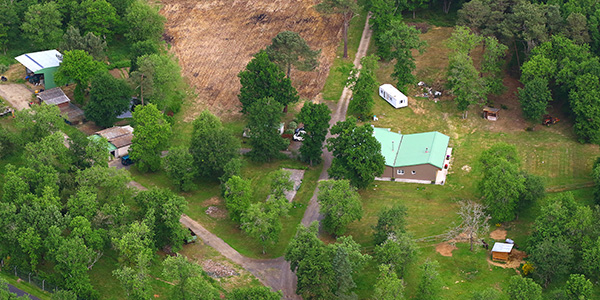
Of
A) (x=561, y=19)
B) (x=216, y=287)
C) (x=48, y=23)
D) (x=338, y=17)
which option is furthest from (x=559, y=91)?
(x=48, y=23)

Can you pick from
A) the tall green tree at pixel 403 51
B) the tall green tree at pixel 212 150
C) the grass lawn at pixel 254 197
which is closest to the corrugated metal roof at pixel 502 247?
the grass lawn at pixel 254 197

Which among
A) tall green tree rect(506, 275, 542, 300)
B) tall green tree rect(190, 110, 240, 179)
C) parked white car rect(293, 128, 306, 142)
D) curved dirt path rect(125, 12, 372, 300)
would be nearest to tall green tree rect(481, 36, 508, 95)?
curved dirt path rect(125, 12, 372, 300)

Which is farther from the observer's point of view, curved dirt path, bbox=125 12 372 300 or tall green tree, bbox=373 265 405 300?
curved dirt path, bbox=125 12 372 300

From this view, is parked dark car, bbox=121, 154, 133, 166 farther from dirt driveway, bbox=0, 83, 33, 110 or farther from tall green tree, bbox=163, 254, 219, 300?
tall green tree, bbox=163, 254, 219, 300

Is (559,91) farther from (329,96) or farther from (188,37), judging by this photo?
(188,37)

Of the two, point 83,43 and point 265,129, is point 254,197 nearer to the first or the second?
point 265,129

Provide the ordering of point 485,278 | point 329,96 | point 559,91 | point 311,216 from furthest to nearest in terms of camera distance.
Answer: point 329,96 < point 559,91 < point 311,216 < point 485,278

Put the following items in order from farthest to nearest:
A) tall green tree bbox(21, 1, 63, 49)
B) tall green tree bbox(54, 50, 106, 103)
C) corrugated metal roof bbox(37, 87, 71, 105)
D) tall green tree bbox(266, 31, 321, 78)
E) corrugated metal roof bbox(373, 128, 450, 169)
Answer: tall green tree bbox(21, 1, 63, 49) → corrugated metal roof bbox(37, 87, 71, 105) → tall green tree bbox(54, 50, 106, 103) → tall green tree bbox(266, 31, 321, 78) → corrugated metal roof bbox(373, 128, 450, 169)
